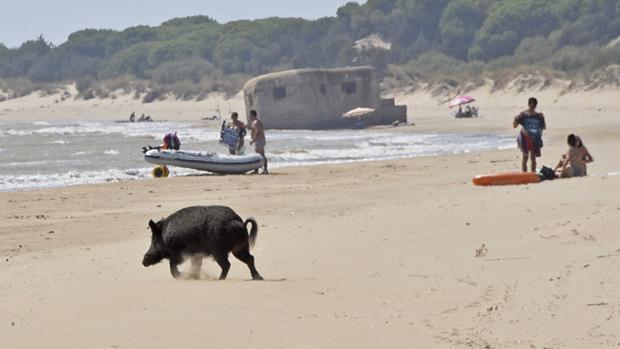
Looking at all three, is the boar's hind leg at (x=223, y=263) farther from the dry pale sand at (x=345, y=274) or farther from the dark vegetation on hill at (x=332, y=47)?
the dark vegetation on hill at (x=332, y=47)

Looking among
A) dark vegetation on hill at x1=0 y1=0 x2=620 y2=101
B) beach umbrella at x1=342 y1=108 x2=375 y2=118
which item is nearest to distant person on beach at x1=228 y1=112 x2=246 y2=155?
beach umbrella at x1=342 y1=108 x2=375 y2=118

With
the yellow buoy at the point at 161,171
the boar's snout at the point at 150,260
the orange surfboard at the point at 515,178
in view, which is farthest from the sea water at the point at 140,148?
the boar's snout at the point at 150,260

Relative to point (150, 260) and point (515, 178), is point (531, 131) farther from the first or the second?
point (150, 260)

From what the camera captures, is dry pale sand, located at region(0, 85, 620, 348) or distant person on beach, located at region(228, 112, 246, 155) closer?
dry pale sand, located at region(0, 85, 620, 348)

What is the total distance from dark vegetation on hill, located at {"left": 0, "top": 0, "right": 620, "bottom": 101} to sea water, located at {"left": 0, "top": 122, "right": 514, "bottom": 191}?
25390 mm

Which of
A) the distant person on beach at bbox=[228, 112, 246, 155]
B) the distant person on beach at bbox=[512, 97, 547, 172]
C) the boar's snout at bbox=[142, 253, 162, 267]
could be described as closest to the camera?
the boar's snout at bbox=[142, 253, 162, 267]

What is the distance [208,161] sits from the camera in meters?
24.7

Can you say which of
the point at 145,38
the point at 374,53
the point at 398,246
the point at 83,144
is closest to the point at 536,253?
the point at 398,246

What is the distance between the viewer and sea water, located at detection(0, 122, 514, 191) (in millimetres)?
27094

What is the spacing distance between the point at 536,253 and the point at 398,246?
1591mm

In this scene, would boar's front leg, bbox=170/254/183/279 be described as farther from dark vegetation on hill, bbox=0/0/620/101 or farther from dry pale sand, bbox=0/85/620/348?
dark vegetation on hill, bbox=0/0/620/101

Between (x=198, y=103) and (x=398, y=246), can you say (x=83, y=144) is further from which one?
(x=198, y=103)

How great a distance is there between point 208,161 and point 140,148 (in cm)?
1415

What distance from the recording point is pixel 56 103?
9194 cm
